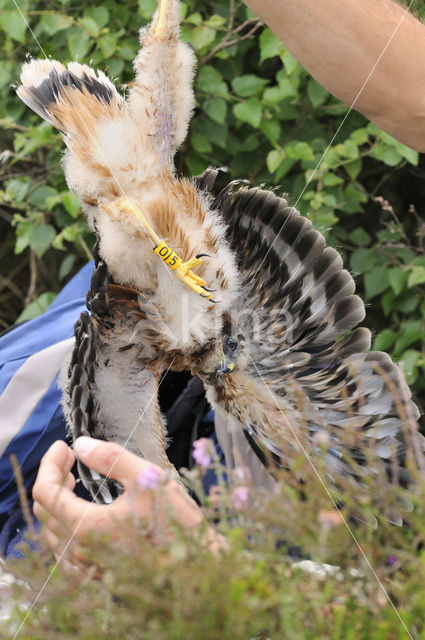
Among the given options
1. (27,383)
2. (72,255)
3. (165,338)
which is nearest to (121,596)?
(165,338)

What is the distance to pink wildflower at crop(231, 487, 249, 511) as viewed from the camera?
0.34 m

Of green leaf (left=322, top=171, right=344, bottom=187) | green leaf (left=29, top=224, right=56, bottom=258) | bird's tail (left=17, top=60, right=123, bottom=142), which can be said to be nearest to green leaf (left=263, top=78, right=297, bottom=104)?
green leaf (left=322, top=171, right=344, bottom=187)

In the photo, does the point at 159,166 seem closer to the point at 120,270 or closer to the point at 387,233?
the point at 120,270

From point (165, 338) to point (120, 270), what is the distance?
0.06m

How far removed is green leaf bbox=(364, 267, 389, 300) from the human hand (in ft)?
1.17

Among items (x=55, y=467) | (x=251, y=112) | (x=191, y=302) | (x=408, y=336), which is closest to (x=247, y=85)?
(x=251, y=112)

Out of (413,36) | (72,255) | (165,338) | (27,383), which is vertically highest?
(413,36)

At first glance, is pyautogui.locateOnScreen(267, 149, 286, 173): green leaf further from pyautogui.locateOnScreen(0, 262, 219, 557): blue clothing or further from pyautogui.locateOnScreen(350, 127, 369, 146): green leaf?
Answer: pyautogui.locateOnScreen(0, 262, 219, 557): blue clothing

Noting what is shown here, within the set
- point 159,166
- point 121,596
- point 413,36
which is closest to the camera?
point 121,596

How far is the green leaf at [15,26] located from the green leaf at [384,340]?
0.61m

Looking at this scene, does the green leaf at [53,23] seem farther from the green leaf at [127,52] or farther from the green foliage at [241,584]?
the green foliage at [241,584]

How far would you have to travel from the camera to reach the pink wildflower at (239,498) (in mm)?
340

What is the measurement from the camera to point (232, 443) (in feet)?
2.22

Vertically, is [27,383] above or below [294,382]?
below
